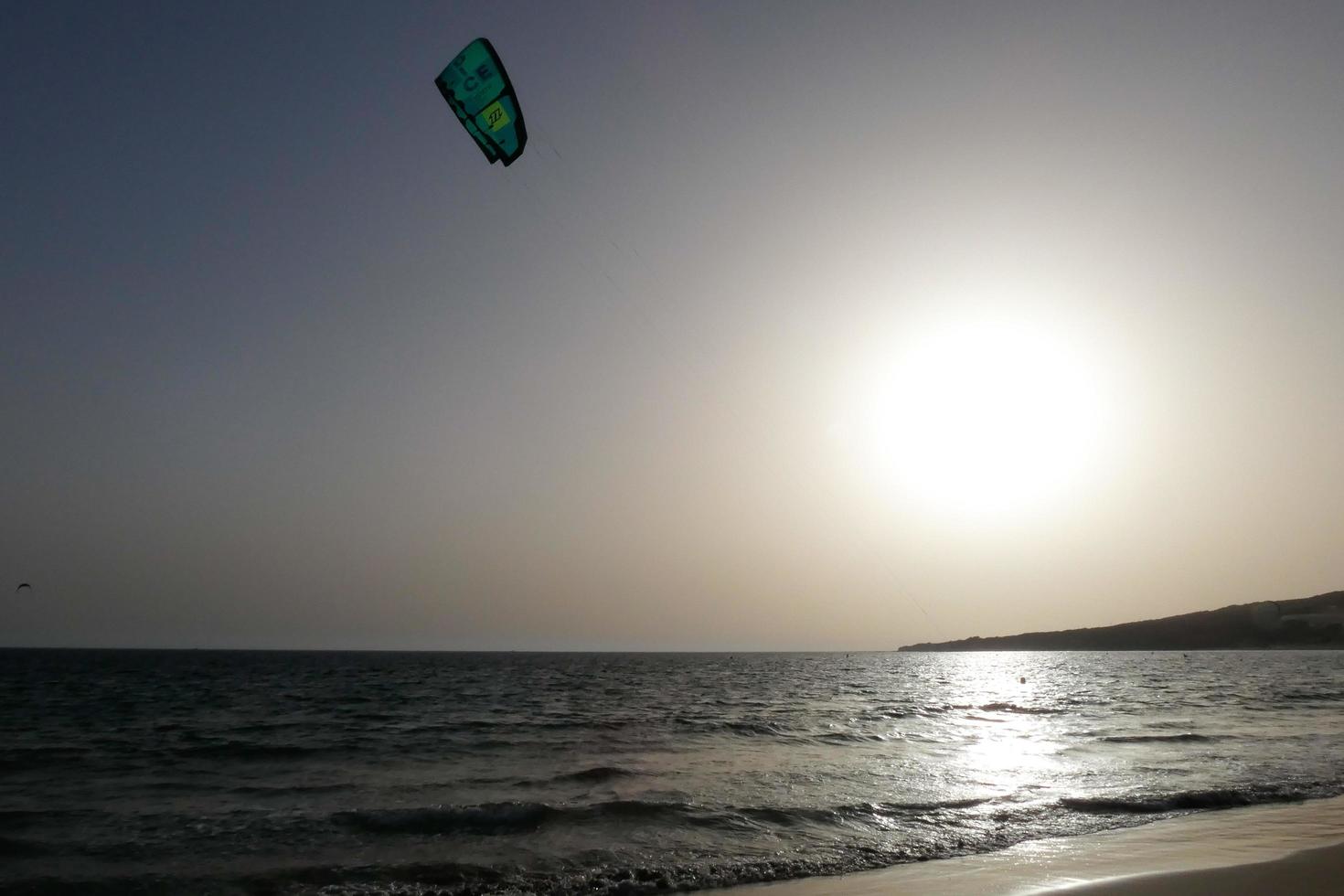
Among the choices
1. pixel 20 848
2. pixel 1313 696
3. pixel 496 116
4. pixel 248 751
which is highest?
pixel 496 116

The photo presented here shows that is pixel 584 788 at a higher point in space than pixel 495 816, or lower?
higher

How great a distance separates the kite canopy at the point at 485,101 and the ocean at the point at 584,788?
8.63 m

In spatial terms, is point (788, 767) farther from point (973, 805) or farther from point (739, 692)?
point (739, 692)

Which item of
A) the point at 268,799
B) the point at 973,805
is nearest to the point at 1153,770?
the point at 973,805

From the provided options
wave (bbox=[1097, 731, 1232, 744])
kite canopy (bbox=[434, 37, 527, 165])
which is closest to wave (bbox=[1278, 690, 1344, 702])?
wave (bbox=[1097, 731, 1232, 744])

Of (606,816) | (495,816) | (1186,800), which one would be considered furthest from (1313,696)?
(495,816)

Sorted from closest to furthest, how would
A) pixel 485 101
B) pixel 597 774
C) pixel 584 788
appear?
pixel 485 101, pixel 584 788, pixel 597 774

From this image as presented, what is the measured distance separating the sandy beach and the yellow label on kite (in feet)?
30.2

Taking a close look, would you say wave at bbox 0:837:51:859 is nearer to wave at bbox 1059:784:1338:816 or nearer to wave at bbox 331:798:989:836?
wave at bbox 331:798:989:836

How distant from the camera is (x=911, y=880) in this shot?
9.39m

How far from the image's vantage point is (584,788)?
15.4m

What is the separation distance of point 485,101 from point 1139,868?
11696mm

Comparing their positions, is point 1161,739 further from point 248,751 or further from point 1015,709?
point 248,751

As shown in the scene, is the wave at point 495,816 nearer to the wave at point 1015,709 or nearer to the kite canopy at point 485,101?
the kite canopy at point 485,101
